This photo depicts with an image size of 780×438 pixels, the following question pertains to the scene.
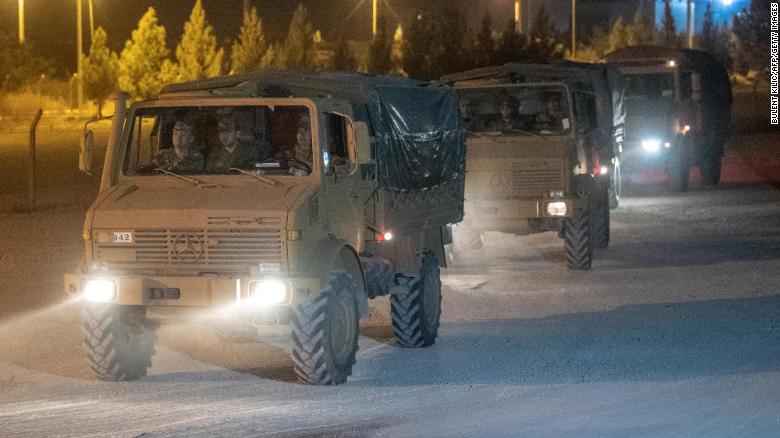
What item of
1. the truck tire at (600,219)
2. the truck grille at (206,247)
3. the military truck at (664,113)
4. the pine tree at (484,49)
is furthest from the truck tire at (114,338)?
the pine tree at (484,49)

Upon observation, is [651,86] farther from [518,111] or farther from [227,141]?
[227,141]

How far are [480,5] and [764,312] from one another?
8359 centimetres

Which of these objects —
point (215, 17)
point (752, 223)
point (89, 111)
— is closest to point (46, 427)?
point (752, 223)

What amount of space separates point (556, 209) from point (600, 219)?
2.36 m

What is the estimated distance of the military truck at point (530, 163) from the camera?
1873 centimetres

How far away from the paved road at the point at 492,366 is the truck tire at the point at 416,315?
0.14 m

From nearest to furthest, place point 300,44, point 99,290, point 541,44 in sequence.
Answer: point 99,290 < point 541,44 < point 300,44

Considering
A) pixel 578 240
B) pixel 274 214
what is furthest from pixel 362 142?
pixel 578 240

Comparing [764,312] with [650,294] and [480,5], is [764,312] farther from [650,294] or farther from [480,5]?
[480,5]

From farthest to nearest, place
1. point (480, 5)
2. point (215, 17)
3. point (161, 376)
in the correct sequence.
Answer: point (215, 17) → point (480, 5) → point (161, 376)

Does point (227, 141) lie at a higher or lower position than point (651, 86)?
lower

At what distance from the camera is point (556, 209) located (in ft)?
61.4

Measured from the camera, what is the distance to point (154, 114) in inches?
457

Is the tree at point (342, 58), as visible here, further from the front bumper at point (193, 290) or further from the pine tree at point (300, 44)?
the front bumper at point (193, 290)
